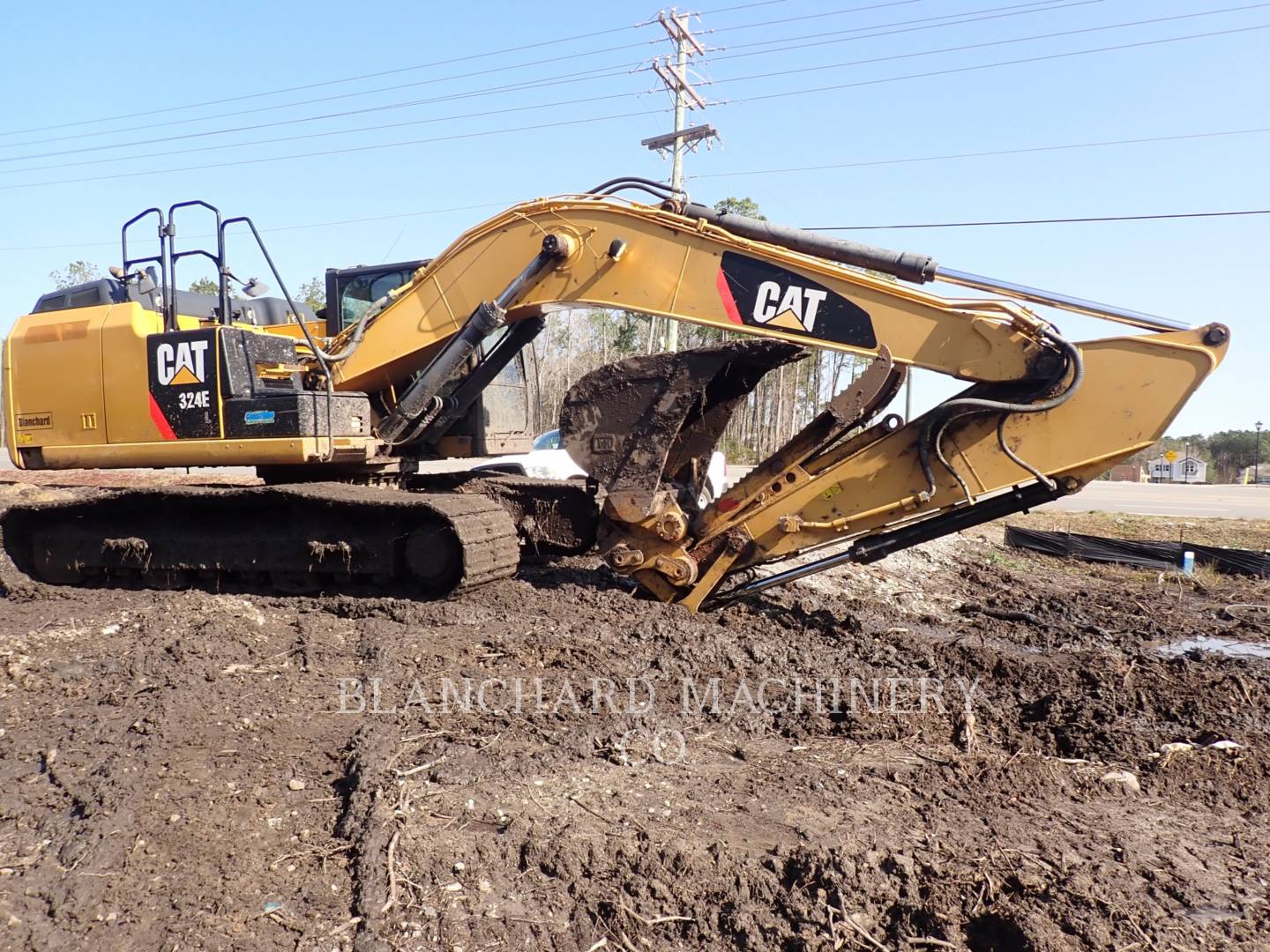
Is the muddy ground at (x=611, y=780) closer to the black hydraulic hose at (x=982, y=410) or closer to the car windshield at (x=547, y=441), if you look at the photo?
the black hydraulic hose at (x=982, y=410)

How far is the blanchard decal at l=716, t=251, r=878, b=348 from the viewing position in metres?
5.38

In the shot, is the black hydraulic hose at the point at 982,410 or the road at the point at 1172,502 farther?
the road at the point at 1172,502

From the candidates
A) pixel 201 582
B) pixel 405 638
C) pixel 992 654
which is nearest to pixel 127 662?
pixel 405 638

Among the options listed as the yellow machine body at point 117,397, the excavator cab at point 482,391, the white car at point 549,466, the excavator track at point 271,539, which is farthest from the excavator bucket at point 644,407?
the white car at point 549,466

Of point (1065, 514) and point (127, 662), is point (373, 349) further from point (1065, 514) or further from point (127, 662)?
point (1065, 514)

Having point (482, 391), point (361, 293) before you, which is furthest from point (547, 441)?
point (482, 391)

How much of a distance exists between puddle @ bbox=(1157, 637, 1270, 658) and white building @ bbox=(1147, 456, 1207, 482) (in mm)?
46755

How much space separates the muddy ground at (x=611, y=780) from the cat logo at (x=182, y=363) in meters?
1.57

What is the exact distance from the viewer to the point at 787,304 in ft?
18.1

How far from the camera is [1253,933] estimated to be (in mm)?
2549

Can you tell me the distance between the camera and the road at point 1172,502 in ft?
56.0

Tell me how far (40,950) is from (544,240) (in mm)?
4658

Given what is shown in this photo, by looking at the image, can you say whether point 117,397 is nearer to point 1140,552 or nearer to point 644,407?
point 644,407

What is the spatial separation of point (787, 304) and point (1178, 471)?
54.1 meters
